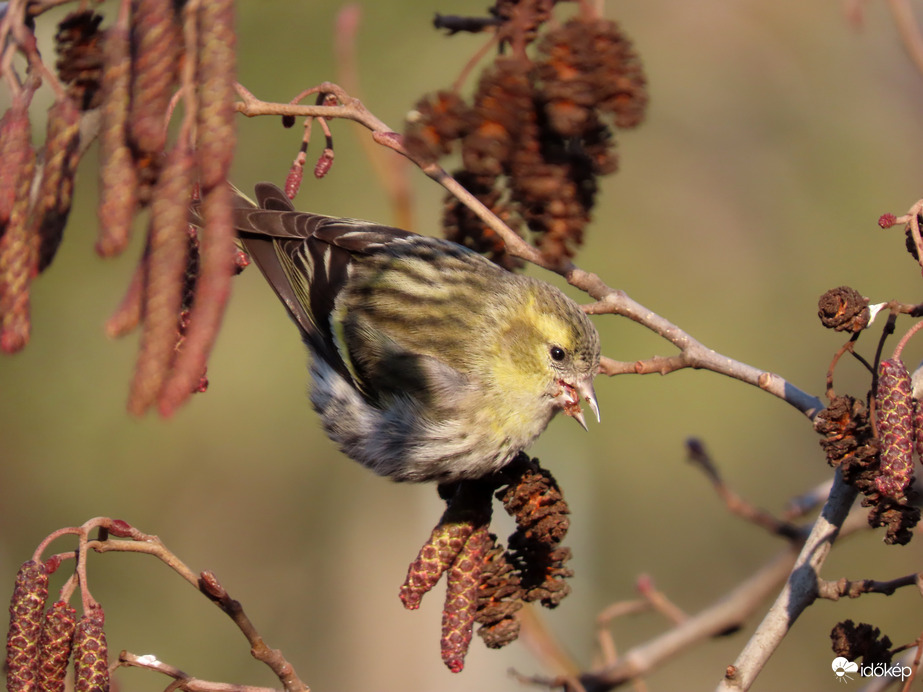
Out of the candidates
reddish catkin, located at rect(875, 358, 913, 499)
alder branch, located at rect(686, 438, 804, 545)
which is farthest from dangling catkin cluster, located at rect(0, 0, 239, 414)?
alder branch, located at rect(686, 438, 804, 545)

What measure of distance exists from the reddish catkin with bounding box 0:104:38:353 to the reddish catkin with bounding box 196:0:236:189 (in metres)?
0.31

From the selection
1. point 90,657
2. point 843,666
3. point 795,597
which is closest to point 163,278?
point 90,657

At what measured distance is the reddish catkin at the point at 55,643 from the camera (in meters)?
1.44

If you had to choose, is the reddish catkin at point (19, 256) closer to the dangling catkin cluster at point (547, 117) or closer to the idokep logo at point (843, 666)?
the dangling catkin cluster at point (547, 117)

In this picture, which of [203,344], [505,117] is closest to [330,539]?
[505,117]

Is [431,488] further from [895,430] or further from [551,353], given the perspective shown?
[895,430]

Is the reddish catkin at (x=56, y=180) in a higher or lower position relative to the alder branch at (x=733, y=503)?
higher

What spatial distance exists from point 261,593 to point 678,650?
4.42 meters

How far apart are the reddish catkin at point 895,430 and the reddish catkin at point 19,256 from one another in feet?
4.10

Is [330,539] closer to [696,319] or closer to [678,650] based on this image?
[696,319]

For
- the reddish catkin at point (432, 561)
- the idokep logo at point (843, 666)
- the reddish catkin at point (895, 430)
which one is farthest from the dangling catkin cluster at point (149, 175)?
the idokep logo at point (843, 666)

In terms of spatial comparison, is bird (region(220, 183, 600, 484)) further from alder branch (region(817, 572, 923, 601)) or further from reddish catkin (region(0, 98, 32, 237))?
reddish catkin (region(0, 98, 32, 237))

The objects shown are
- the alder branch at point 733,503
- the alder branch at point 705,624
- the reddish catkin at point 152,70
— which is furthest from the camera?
the alder branch at point 733,503

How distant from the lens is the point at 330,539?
265 inches
